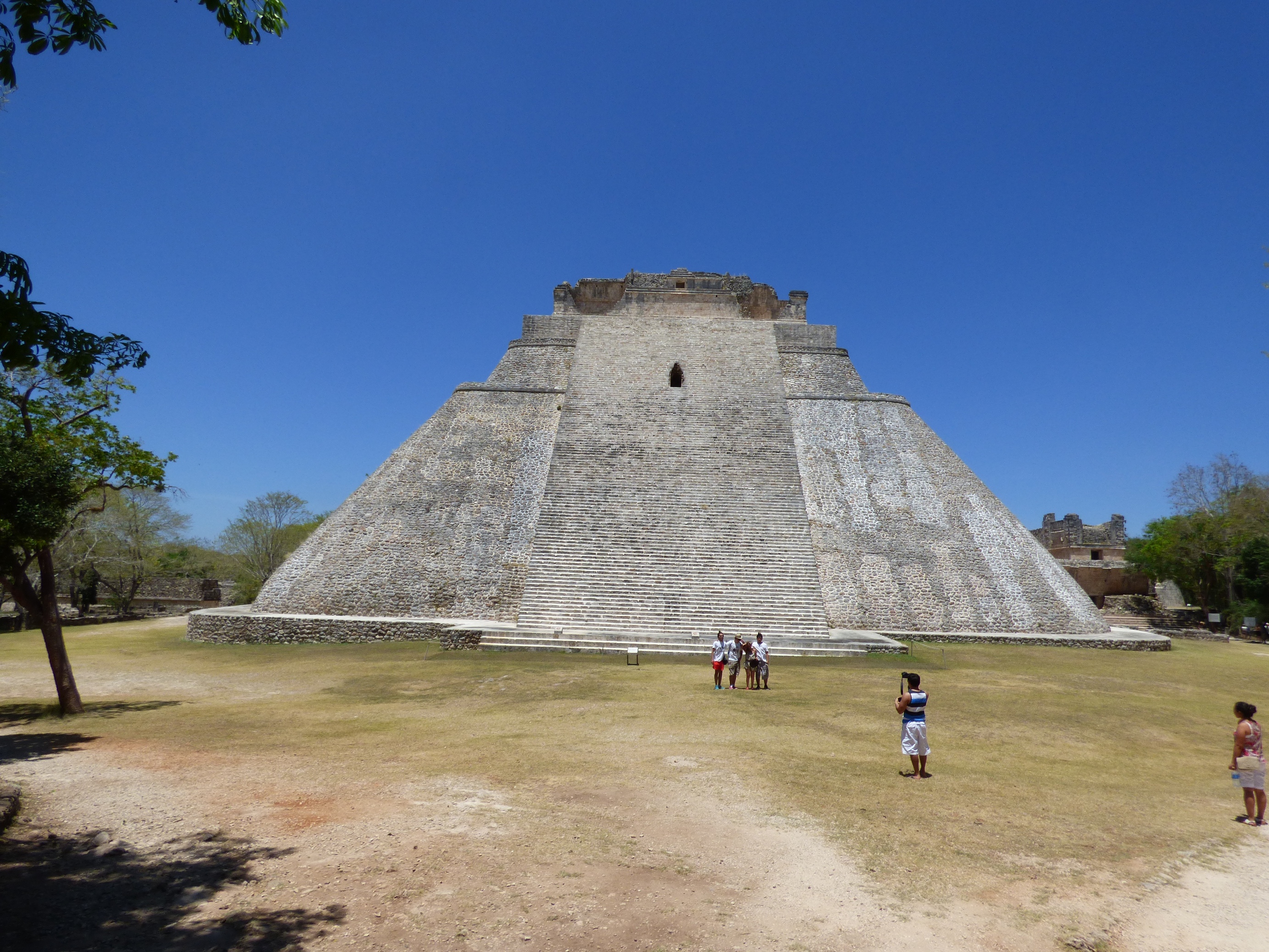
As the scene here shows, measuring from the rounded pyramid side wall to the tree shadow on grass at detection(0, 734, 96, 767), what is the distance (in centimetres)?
783

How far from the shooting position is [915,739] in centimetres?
560

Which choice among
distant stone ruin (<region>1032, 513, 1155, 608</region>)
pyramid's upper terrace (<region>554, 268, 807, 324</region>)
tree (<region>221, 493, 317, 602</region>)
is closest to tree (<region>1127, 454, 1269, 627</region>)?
distant stone ruin (<region>1032, 513, 1155, 608</region>)

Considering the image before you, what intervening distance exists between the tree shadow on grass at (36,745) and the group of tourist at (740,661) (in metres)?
6.88

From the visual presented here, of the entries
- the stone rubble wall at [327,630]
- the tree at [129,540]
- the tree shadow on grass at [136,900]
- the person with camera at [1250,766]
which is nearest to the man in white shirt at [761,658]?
the person with camera at [1250,766]

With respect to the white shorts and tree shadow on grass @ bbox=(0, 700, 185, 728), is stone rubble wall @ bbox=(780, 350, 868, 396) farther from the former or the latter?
tree shadow on grass @ bbox=(0, 700, 185, 728)

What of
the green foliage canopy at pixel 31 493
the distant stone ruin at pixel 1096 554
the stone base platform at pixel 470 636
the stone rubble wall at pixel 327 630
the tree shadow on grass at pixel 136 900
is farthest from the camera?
the distant stone ruin at pixel 1096 554

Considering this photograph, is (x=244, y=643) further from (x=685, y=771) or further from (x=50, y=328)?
(x=50, y=328)

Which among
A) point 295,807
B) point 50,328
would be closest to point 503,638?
point 295,807

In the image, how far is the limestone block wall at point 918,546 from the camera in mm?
14781

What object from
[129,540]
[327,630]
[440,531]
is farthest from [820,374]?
[129,540]

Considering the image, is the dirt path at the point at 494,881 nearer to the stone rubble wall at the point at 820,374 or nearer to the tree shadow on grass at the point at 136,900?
the tree shadow on grass at the point at 136,900

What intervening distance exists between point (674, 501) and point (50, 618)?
11.9 metres

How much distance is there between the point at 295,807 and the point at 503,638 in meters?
8.21

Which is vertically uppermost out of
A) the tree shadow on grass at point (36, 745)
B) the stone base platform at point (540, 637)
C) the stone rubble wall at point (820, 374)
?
the stone rubble wall at point (820, 374)
